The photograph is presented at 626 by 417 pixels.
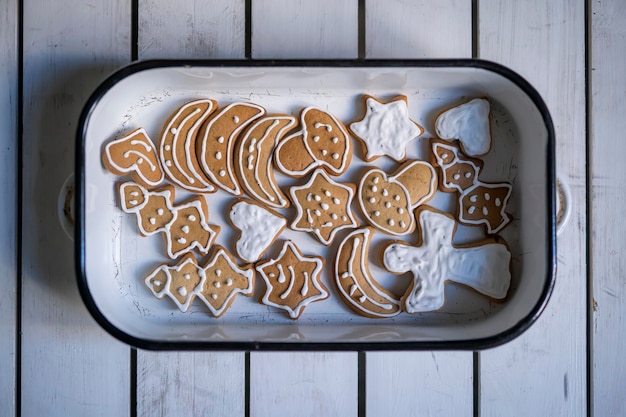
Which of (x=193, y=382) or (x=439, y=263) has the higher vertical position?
(x=439, y=263)

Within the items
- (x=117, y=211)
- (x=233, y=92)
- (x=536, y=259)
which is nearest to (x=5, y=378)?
(x=117, y=211)

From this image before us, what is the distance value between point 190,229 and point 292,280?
172mm

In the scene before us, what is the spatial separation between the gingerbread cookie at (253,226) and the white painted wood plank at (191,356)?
164mm

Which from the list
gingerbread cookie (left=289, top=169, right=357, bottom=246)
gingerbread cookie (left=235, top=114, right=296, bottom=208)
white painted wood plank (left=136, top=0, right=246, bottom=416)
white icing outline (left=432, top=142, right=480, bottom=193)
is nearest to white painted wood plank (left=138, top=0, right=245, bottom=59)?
white painted wood plank (left=136, top=0, right=246, bottom=416)

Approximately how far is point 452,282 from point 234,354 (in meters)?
0.35

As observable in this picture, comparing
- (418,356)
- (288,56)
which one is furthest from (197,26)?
(418,356)

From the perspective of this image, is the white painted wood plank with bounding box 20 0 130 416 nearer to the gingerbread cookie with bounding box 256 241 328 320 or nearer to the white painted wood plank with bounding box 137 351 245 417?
the white painted wood plank with bounding box 137 351 245 417

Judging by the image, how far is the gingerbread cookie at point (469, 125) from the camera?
757 mm

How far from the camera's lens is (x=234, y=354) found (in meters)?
0.78

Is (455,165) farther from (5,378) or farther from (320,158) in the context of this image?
(5,378)

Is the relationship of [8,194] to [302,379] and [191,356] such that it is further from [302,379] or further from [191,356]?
[302,379]

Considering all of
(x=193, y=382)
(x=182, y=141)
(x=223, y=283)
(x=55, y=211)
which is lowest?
(x=193, y=382)

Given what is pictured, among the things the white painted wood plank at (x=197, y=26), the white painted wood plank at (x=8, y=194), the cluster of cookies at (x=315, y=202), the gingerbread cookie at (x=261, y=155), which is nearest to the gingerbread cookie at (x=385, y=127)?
the cluster of cookies at (x=315, y=202)

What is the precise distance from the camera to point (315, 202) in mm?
765
